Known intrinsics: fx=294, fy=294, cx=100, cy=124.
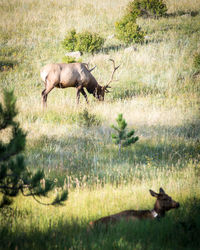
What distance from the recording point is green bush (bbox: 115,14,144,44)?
15781 mm

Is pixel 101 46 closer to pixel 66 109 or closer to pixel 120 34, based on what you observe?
pixel 120 34

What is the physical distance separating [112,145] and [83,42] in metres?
10.9

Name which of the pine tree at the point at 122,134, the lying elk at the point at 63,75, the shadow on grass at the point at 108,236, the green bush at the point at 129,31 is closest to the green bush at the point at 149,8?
the green bush at the point at 129,31

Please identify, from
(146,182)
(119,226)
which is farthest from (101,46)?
(119,226)

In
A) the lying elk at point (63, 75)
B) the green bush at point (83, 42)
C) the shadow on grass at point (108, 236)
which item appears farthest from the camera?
the green bush at point (83, 42)

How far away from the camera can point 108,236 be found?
2.41m

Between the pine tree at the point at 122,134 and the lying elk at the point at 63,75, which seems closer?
the pine tree at the point at 122,134

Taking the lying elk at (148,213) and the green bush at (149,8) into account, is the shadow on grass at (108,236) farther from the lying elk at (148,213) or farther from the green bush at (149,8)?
the green bush at (149,8)

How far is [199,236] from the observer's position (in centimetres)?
243

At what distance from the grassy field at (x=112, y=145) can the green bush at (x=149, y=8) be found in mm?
1157

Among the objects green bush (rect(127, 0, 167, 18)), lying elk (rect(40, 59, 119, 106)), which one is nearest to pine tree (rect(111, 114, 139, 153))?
lying elk (rect(40, 59, 119, 106))

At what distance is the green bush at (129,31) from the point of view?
15781 millimetres

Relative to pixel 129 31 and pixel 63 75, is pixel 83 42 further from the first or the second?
pixel 63 75

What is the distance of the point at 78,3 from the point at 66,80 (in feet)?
60.1
